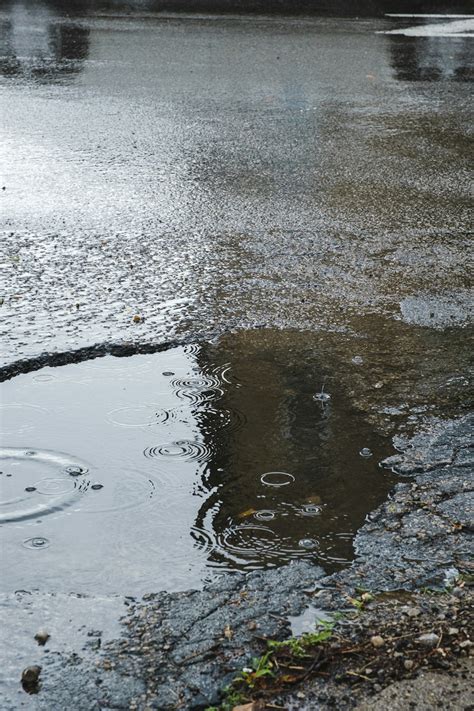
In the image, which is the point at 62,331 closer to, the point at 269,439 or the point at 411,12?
the point at 269,439

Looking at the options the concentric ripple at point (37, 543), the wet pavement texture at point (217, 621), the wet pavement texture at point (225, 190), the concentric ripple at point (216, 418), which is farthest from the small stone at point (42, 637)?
the wet pavement texture at point (225, 190)

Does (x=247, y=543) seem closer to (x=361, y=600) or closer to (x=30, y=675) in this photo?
(x=361, y=600)

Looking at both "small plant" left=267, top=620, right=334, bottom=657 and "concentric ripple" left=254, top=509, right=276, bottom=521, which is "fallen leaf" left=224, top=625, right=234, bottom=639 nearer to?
"small plant" left=267, top=620, right=334, bottom=657

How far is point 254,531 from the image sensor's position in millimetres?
2787

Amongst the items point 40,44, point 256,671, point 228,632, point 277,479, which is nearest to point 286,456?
point 277,479

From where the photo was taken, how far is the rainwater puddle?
8.76 ft

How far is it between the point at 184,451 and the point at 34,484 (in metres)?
0.52

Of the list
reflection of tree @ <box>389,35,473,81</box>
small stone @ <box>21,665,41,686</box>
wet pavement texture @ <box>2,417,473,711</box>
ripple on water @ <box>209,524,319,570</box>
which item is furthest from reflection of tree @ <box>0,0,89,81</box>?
small stone @ <box>21,665,41,686</box>

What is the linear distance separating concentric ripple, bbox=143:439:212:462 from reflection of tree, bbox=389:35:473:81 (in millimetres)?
7580

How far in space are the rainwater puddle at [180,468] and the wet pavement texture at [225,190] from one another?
14.2 inches

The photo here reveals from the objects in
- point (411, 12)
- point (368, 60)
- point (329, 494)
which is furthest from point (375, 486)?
point (411, 12)

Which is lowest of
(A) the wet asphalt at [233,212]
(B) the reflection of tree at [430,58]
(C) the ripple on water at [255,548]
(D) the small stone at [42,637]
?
(C) the ripple on water at [255,548]

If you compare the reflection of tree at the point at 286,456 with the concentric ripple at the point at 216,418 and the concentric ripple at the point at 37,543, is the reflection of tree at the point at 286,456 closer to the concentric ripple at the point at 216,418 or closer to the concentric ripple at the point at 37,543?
the concentric ripple at the point at 216,418

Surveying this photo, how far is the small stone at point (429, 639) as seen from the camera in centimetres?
225
